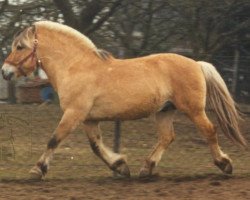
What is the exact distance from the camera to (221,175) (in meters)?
7.17

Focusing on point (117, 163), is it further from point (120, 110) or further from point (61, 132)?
point (61, 132)

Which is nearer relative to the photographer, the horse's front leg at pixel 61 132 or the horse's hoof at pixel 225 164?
the horse's front leg at pixel 61 132

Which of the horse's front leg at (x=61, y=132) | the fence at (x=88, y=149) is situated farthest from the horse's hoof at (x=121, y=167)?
the horse's front leg at (x=61, y=132)

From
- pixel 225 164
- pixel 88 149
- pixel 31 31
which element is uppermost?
pixel 31 31

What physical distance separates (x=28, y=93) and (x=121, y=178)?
12587 millimetres

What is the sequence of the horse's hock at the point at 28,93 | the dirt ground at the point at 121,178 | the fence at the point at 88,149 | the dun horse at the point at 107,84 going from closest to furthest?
1. the dirt ground at the point at 121,178
2. the dun horse at the point at 107,84
3. the fence at the point at 88,149
4. the horse's hock at the point at 28,93

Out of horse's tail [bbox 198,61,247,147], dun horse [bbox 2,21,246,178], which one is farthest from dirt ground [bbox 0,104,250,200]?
horse's tail [bbox 198,61,247,147]

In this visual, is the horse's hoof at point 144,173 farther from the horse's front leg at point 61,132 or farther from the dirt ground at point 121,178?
the horse's front leg at point 61,132

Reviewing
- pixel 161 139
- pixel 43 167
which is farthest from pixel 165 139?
pixel 43 167

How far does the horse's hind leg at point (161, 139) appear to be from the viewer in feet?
23.4

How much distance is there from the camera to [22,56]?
23.1ft

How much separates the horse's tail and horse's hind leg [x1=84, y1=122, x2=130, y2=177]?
130 centimetres

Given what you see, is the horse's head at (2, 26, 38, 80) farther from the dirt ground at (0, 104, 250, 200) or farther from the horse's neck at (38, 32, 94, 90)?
the dirt ground at (0, 104, 250, 200)

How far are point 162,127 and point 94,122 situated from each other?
0.87 m
